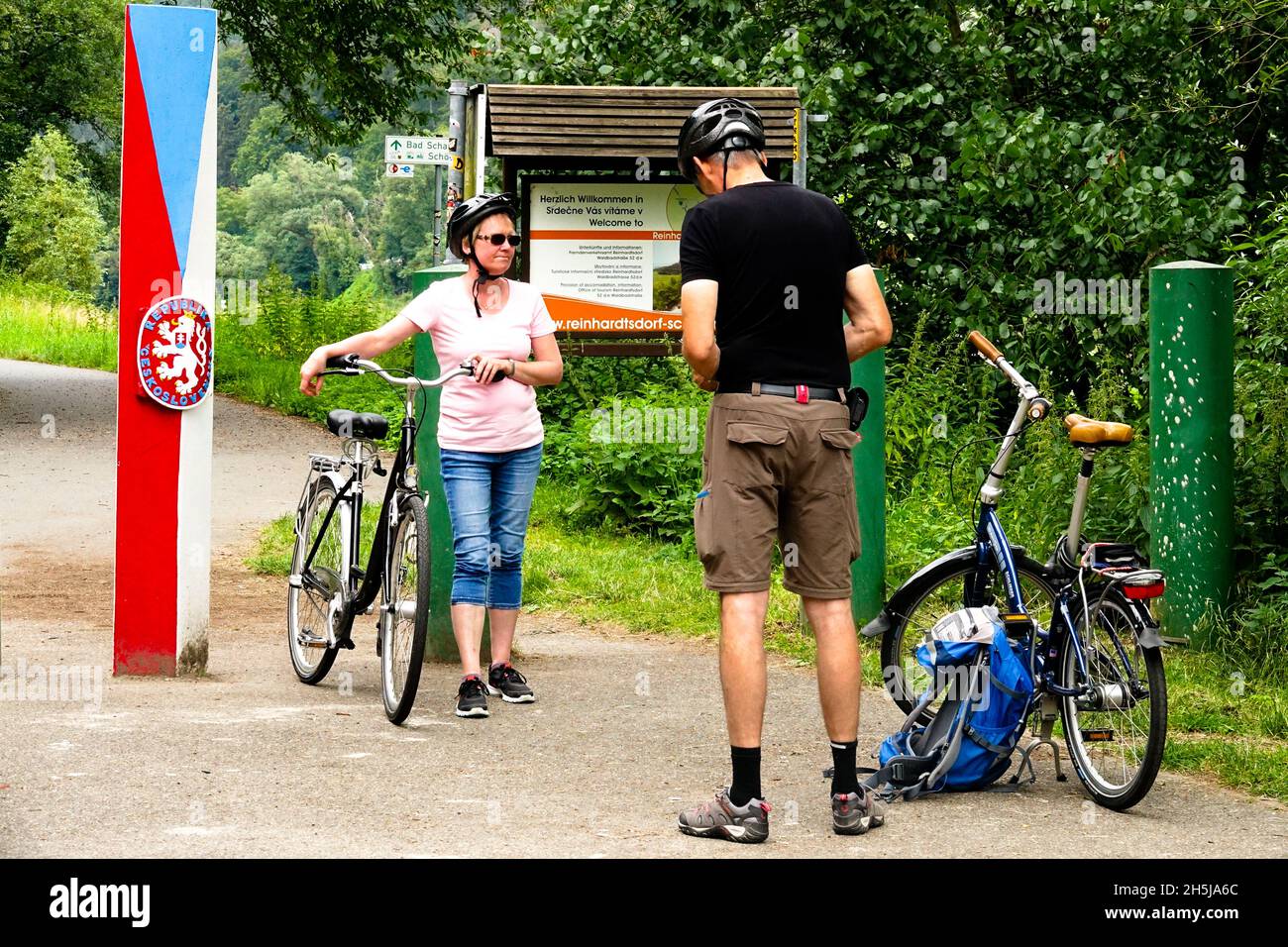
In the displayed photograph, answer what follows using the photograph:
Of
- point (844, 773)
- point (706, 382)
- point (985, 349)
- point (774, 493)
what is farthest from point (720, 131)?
point (844, 773)

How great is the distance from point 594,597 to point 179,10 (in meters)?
3.58

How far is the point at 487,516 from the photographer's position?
6.31m

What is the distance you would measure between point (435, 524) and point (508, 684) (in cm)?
91

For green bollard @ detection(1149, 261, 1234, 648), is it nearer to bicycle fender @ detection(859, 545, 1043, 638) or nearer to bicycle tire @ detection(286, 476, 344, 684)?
bicycle fender @ detection(859, 545, 1043, 638)

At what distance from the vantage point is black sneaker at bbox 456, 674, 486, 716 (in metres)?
6.04

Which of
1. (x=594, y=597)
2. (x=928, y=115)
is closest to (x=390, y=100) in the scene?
(x=928, y=115)

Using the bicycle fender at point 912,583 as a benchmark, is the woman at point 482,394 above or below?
above

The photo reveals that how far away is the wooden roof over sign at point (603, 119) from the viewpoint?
10.5m

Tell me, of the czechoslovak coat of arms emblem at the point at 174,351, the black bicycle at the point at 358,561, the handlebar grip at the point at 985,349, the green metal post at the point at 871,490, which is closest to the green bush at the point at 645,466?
the green metal post at the point at 871,490

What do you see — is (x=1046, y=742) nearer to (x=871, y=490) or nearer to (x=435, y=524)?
(x=871, y=490)

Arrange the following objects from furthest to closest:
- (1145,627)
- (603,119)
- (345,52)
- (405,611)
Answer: (345,52) < (603,119) < (405,611) < (1145,627)

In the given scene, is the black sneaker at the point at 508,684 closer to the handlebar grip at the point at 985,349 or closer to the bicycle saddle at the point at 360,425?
the bicycle saddle at the point at 360,425

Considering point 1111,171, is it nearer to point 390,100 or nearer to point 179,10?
point 179,10

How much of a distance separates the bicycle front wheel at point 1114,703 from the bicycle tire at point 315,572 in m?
2.89
